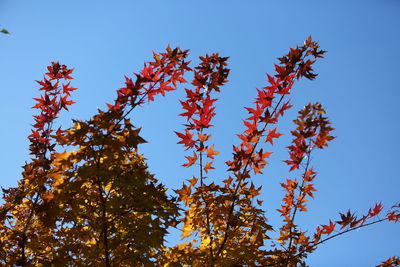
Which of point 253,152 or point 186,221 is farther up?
point 253,152

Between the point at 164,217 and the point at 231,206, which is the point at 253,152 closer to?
the point at 231,206

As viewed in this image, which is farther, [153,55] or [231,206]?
[153,55]

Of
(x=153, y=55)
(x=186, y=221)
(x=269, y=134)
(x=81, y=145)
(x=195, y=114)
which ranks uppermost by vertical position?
(x=153, y=55)

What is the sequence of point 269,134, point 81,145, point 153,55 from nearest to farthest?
point 81,145 → point 269,134 → point 153,55

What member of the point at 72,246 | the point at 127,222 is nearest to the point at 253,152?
the point at 127,222

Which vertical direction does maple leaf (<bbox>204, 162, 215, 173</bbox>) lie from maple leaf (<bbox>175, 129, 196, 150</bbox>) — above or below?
below

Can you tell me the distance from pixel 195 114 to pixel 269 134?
1081 millimetres

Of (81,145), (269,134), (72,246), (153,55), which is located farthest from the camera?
(153,55)

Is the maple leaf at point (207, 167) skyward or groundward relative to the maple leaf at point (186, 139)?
groundward

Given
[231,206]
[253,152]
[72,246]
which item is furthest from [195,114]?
[72,246]

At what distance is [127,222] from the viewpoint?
346cm

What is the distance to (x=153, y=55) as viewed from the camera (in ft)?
14.3

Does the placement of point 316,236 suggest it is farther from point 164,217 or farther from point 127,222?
point 127,222

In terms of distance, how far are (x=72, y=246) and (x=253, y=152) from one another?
2671mm
